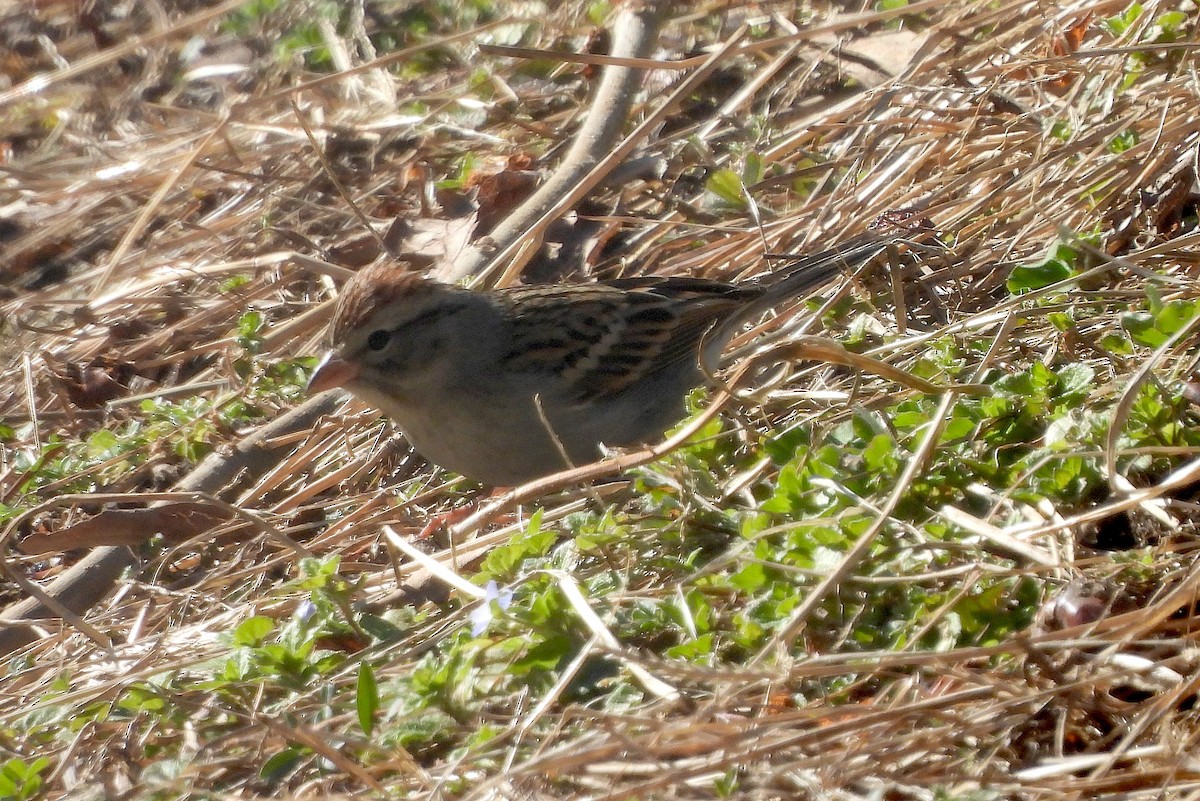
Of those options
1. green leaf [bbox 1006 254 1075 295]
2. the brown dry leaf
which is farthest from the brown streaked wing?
the brown dry leaf

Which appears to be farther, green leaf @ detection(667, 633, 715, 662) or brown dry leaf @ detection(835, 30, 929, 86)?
brown dry leaf @ detection(835, 30, 929, 86)

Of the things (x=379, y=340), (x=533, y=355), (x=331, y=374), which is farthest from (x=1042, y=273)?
(x=331, y=374)

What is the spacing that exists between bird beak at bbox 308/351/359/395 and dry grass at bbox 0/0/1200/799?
0.43 metres

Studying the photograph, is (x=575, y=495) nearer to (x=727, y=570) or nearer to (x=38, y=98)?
(x=727, y=570)

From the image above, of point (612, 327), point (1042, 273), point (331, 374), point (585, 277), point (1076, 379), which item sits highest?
point (331, 374)

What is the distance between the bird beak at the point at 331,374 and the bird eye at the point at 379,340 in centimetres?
11

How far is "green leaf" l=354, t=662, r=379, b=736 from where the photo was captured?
10.00 feet

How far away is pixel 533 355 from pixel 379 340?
1.97ft

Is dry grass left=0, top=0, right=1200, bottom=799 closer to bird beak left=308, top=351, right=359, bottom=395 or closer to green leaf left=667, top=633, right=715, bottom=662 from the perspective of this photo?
green leaf left=667, top=633, right=715, bottom=662

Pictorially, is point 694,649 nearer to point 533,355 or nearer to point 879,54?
point 533,355

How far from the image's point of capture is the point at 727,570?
3.38 metres

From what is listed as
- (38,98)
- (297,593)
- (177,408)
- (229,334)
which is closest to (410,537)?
(297,593)

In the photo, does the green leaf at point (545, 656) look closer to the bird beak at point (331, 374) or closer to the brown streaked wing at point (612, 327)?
the bird beak at point (331, 374)

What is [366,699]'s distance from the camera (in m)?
3.08
